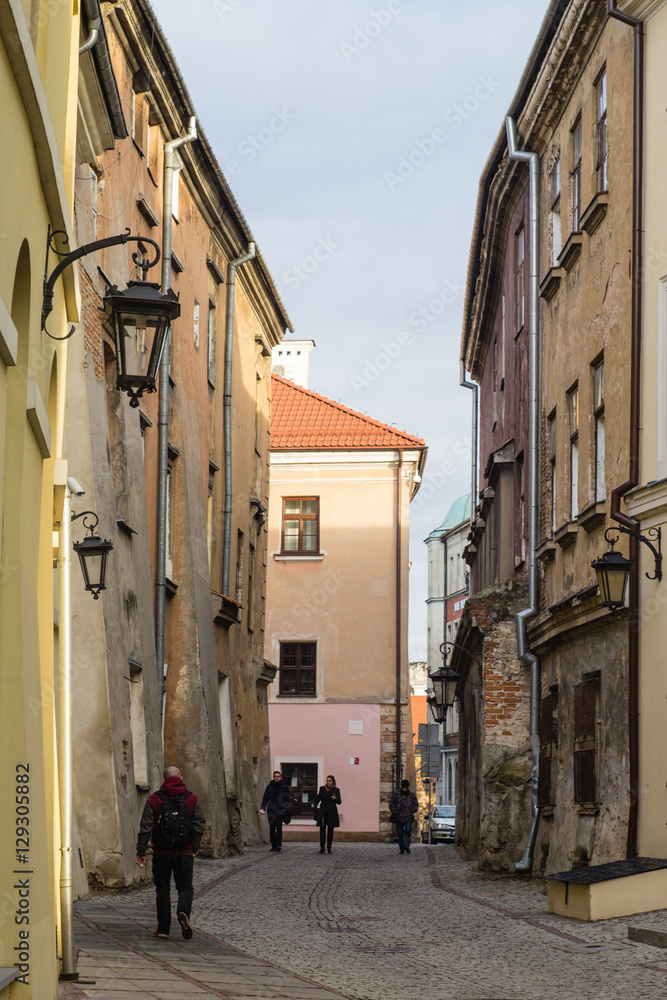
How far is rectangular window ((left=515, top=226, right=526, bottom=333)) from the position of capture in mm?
21562

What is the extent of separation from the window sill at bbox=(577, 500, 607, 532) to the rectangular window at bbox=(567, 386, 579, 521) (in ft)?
3.13

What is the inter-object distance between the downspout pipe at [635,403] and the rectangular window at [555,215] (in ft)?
14.0

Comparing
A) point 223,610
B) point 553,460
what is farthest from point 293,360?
point 553,460

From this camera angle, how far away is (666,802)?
12.8 m

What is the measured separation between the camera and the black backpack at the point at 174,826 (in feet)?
39.6

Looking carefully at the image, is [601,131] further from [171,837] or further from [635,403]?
[171,837]

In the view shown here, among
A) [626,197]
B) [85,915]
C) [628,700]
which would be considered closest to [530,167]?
[626,197]

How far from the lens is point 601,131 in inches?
649

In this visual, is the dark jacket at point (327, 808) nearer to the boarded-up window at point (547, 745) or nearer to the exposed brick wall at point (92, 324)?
the boarded-up window at point (547, 745)

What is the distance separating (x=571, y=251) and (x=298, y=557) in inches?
939

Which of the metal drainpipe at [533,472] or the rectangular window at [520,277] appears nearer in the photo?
the metal drainpipe at [533,472]

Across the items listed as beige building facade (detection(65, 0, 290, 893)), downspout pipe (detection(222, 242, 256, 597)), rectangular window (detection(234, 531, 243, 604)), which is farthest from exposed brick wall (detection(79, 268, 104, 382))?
rectangular window (detection(234, 531, 243, 604))

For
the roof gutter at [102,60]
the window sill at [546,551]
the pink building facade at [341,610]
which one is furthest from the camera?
the pink building facade at [341,610]

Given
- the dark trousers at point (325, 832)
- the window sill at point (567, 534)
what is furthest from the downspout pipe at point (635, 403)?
the dark trousers at point (325, 832)
